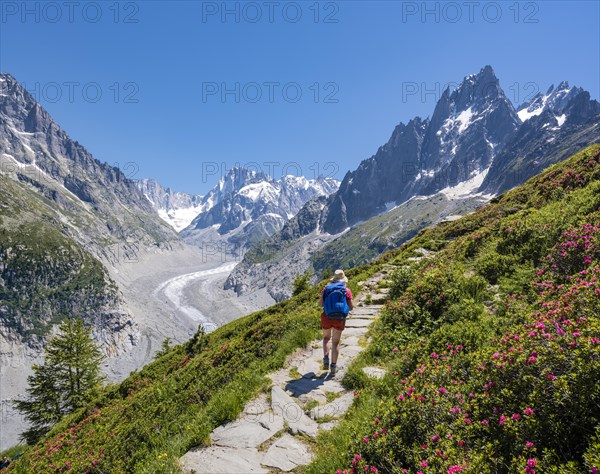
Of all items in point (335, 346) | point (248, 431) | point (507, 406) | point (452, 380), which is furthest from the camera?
point (335, 346)

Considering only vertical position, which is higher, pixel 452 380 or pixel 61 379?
pixel 452 380

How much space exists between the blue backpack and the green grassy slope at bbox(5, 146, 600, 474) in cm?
139

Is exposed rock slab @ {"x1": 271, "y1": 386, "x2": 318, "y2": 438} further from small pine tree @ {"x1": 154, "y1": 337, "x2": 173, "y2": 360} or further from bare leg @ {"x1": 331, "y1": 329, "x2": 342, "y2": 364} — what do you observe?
small pine tree @ {"x1": 154, "y1": 337, "x2": 173, "y2": 360}

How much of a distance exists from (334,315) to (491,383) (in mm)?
5635

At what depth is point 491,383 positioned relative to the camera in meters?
4.82

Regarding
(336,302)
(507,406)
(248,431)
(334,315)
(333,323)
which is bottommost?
(248,431)

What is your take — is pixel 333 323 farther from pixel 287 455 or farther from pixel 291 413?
pixel 287 455

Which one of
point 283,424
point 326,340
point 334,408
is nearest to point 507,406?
point 334,408

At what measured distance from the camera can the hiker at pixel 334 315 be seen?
32.8 ft

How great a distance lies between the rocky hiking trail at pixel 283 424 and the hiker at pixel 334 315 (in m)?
0.45

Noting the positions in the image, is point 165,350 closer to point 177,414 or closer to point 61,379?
point 61,379

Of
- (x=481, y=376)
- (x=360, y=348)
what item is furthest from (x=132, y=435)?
(x=481, y=376)

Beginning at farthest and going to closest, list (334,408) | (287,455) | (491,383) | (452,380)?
(334,408) → (287,455) → (452,380) → (491,383)

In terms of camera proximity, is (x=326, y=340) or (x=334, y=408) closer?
(x=334, y=408)
